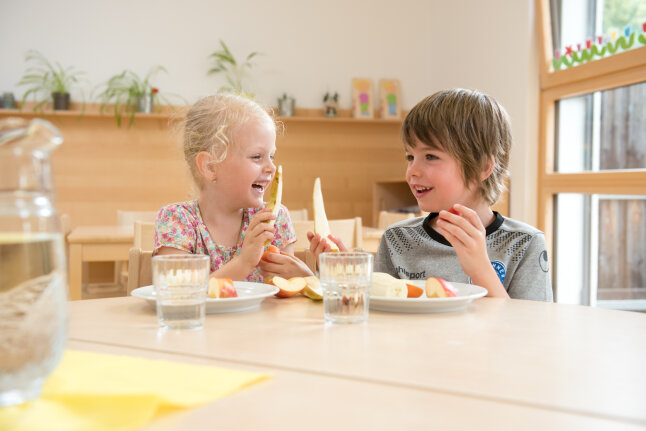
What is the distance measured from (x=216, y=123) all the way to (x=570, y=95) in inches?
101

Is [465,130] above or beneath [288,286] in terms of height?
above

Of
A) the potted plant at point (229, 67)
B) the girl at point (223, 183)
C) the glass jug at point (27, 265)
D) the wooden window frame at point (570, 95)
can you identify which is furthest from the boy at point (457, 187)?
the potted plant at point (229, 67)

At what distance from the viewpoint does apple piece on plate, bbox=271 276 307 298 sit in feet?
3.50

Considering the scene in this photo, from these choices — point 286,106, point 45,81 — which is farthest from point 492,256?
point 45,81

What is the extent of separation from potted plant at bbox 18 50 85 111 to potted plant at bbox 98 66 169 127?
0.87 feet

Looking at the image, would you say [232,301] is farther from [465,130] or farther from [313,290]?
[465,130]

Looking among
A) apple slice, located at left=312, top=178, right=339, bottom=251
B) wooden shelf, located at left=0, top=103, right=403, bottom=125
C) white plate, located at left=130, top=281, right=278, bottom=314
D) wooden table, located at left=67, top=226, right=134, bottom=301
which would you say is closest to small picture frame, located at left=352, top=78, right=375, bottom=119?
wooden shelf, located at left=0, top=103, right=403, bottom=125

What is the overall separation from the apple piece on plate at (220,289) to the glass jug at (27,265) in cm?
45

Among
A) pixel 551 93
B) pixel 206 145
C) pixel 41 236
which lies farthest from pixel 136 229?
pixel 551 93

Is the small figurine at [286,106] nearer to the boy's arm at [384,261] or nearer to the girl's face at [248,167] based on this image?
the girl's face at [248,167]

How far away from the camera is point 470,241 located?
1.14m

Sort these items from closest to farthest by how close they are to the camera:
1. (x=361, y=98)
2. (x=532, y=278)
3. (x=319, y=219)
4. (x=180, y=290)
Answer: (x=180, y=290), (x=319, y=219), (x=532, y=278), (x=361, y=98)

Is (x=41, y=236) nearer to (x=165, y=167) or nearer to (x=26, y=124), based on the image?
(x=26, y=124)

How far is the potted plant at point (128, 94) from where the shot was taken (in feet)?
16.0
